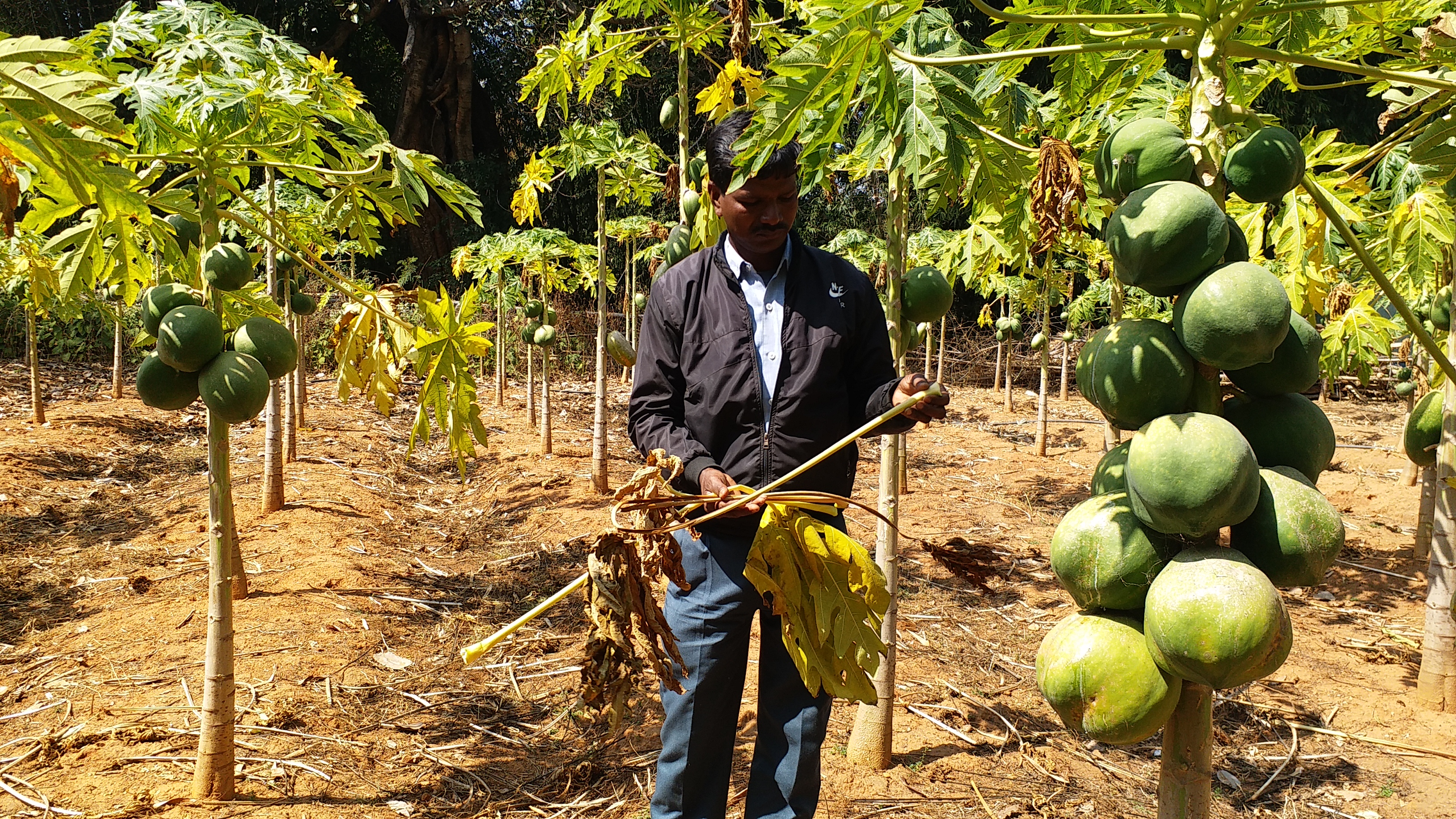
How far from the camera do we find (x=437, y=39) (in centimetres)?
1839

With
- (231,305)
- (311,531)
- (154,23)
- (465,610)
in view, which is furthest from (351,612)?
(154,23)

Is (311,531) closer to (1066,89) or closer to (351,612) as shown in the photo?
→ (351,612)

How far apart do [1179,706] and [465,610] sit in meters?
5.00

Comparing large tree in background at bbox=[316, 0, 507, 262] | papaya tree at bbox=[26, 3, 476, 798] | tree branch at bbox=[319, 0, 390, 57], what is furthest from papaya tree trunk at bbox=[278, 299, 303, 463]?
tree branch at bbox=[319, 0, 390, 57]

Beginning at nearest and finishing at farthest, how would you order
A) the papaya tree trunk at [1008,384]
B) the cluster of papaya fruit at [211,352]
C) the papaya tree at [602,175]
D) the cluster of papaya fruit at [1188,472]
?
the cluster of papaya fruit at [1188,472]
the cluster of papaya fruit at [211,352]
the papaya tree at [602,175]
the papaya tree trunk at [1008,384]

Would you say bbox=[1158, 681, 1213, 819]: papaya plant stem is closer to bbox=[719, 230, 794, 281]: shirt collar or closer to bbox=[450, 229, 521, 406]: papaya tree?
bbox=[719, 230, 794, 281]: shirt collar

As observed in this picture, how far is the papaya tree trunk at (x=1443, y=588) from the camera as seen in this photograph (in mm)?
4348

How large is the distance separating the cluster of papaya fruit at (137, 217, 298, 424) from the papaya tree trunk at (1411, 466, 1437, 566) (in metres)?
6.99

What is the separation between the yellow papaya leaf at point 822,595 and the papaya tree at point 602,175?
194 inches

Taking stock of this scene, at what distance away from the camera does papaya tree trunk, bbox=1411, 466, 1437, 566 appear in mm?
6188

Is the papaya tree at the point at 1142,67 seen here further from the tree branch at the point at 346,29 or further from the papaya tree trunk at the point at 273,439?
the tree branch at the point at 346,29

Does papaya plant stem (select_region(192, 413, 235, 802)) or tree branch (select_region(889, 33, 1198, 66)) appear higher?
tree branch (select_region(889, 33, 1198, 66))

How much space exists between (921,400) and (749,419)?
2.26 ft

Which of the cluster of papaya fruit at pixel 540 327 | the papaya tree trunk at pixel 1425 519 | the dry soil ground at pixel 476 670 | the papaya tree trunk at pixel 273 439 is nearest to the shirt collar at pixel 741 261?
the dry soil ground at pixel 476 670
